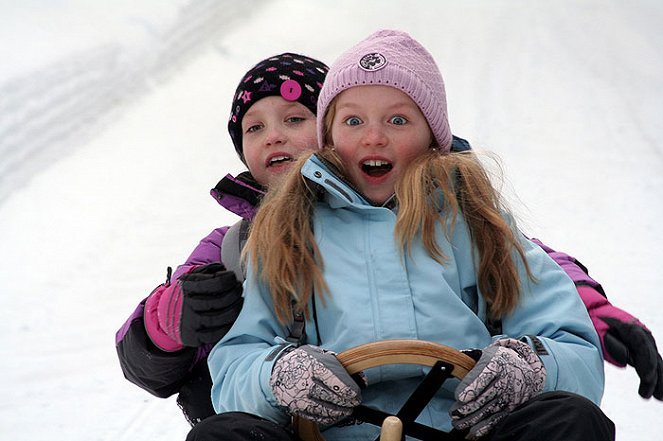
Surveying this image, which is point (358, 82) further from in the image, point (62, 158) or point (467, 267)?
point (62, 158)

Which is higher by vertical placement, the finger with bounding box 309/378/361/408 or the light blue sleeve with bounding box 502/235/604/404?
the light blue sleeve with bounding box 502/235/604/404

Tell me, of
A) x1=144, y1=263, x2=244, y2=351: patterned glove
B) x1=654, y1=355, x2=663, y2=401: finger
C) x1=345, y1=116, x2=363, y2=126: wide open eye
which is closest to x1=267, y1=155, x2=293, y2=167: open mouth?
x1=345, y1=116, x2=363, y2=126: wide open eye

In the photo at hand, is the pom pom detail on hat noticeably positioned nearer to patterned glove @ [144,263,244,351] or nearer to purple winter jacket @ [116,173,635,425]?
purple winter jacket @ [116,173,635,425]

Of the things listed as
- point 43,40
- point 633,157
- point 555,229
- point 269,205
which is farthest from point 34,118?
point 269,205

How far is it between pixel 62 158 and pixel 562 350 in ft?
13.7

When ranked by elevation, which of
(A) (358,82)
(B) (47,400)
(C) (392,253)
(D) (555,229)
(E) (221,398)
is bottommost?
(B) (47,400)

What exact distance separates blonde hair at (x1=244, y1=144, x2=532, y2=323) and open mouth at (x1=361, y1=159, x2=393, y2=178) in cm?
6

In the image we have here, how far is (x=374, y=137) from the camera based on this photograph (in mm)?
1715

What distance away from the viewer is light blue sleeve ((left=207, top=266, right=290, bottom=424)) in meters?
1.47

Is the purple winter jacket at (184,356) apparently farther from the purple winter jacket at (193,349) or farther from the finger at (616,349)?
the finger at (616,349)

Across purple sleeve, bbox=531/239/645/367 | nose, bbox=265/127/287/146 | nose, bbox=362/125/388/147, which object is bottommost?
purple sleeve, bbox=531/239/645/367

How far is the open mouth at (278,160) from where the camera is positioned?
2.08 meters

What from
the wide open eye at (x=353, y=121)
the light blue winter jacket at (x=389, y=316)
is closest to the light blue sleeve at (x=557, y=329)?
the light blue winter jacket at (x=389, y=316)

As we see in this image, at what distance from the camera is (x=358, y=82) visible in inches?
70.3
